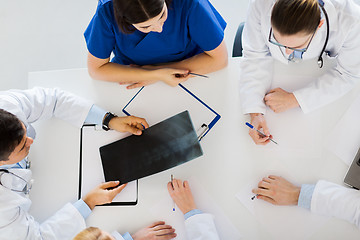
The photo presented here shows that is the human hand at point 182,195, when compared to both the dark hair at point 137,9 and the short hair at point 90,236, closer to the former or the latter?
the short hair at point 90,236

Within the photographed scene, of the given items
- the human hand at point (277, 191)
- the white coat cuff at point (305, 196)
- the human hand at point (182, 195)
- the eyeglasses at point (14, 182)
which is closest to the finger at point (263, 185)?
the human hand at point (277, 191)

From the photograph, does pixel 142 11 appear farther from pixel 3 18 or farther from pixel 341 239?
pixel 3 18

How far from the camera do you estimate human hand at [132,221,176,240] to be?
1108 mm

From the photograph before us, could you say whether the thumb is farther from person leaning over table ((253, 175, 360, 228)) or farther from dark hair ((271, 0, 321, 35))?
dark hair ((271, 0, 321, 35))

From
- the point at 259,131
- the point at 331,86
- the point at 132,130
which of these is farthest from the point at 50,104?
the point at 331,86

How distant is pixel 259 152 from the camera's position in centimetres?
117

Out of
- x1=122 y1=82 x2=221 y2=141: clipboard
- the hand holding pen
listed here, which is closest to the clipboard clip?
x1=122 y1=82 x2=221 y2=141: clipboard

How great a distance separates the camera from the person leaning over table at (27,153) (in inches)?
40.9

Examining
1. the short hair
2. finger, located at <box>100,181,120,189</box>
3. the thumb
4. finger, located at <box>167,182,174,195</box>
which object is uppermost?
the thumb

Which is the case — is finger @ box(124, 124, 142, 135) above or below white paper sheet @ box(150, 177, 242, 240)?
above

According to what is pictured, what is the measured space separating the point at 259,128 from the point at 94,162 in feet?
1.94

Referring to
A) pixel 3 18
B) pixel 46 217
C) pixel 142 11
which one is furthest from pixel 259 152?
pixel 3 18

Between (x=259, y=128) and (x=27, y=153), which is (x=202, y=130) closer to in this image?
(x=259, y=128)

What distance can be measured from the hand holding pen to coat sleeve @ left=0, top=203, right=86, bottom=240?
645 millimetres
